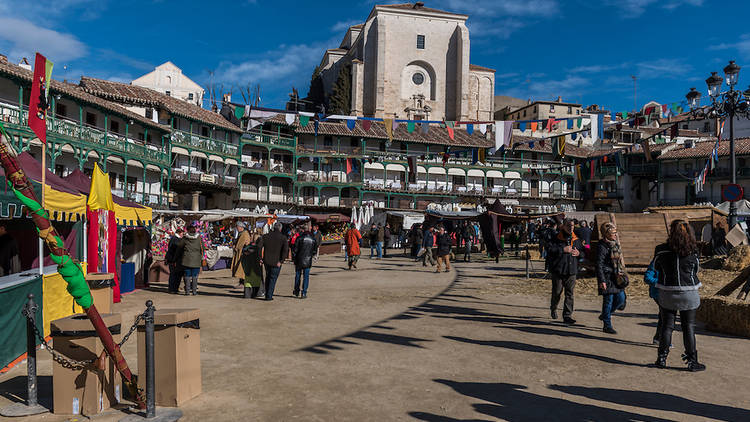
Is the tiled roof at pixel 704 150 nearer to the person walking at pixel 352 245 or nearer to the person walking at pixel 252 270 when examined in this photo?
the person walking at pixel 352 245

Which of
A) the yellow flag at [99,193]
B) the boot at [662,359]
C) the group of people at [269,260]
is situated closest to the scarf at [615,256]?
the boot at [662,359]

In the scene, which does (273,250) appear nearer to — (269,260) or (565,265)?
(269,260)

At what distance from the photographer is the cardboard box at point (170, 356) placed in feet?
14.9

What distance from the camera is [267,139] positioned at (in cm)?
4806

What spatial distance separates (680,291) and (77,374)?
249 inches

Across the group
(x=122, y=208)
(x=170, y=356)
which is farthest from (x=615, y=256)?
(x=122, y=208)

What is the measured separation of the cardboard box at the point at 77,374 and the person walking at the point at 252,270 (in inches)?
248

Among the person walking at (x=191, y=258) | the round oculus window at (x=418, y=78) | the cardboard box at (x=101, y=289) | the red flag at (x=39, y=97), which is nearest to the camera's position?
the red flag at (x=39, y=97)

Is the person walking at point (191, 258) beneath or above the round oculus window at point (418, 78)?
beneath

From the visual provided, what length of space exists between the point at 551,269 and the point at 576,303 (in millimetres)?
2592

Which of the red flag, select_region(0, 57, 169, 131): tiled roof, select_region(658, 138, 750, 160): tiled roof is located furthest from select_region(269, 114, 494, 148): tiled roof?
the red flag

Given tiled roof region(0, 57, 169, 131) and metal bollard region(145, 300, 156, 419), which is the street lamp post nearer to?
metal bollard region(145, 300, 156, 419)

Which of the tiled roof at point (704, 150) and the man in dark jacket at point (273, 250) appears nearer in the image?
the man in dark jacket at point (273, 250)

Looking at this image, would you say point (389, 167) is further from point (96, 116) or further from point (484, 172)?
point (96, 116)
